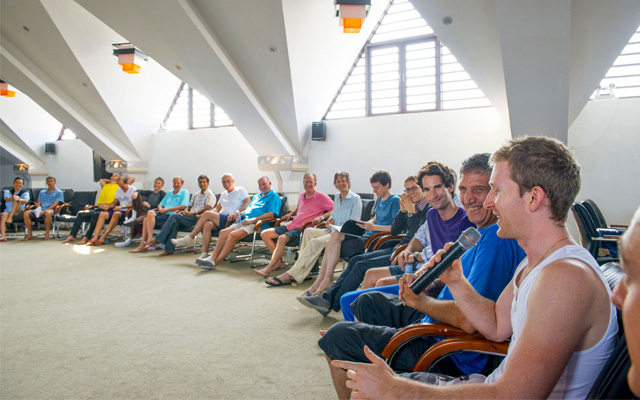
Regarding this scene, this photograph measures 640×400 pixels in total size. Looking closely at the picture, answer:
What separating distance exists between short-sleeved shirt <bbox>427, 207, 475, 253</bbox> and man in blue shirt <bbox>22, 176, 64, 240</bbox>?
8.21m

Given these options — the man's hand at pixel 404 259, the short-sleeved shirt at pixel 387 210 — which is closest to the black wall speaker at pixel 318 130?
the short-sleeved shirt at pixel 387 210

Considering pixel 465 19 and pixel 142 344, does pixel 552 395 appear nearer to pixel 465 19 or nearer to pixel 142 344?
pixel 142 344

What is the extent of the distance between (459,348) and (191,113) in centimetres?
889

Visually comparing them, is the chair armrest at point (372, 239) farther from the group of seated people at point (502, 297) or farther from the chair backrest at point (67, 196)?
the chair backrest at point (67, 196)

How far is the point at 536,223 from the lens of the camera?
3.47ft

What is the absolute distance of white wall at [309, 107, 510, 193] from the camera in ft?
19.8

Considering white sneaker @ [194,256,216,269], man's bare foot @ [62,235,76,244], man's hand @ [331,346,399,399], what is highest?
man's hand @ [331,346,399,399]

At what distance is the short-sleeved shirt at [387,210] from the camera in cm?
401

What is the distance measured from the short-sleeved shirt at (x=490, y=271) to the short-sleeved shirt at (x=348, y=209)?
307 centimetres

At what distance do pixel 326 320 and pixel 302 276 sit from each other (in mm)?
1125

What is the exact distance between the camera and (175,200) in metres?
7.02

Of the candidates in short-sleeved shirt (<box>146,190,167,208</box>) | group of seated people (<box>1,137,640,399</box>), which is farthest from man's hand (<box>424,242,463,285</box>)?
short-sleeved shirt (<box>146,190,167,208</box>)

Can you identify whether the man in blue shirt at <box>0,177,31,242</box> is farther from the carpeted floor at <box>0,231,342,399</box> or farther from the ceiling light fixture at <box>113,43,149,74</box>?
the carpeted floor at <box>0,231,342,399</box>

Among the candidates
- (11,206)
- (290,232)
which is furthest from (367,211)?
(11,206)
